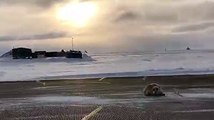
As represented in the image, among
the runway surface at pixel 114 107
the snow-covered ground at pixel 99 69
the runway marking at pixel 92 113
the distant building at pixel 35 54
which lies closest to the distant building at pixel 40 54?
the distant building at pixel 35 54

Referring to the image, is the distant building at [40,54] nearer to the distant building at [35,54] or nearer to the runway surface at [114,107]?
the distant building at [35,54]

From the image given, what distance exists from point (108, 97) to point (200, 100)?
354 centimetres

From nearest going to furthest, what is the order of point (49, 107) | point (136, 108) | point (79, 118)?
point (79, 118), point (136, 108), point (49, 107)

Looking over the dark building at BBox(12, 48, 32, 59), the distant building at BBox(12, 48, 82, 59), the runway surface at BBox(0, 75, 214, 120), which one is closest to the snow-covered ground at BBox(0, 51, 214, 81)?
the runway surface at BBox(0, 75, 214, 120)

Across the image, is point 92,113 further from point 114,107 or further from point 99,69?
point 99,69

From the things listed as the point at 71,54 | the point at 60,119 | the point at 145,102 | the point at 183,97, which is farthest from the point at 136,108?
the point at 71,54

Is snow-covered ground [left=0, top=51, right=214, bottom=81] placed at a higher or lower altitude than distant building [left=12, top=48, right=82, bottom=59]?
higher

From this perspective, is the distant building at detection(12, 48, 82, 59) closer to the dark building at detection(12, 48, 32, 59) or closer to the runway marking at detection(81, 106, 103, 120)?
the dark building at detection(12, 48, 32, 59)

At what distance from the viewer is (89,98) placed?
60.5 ft

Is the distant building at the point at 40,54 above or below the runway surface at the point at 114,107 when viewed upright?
below

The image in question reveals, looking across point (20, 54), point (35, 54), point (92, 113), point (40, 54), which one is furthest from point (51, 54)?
point (92, 113)

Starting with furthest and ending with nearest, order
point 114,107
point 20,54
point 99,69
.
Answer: point 20,54, point 99,69, point 114,107

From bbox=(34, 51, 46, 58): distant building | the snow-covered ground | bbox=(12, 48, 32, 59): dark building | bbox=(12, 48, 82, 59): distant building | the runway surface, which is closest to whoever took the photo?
the runway surface

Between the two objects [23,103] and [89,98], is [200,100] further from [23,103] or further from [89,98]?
[23,103]
